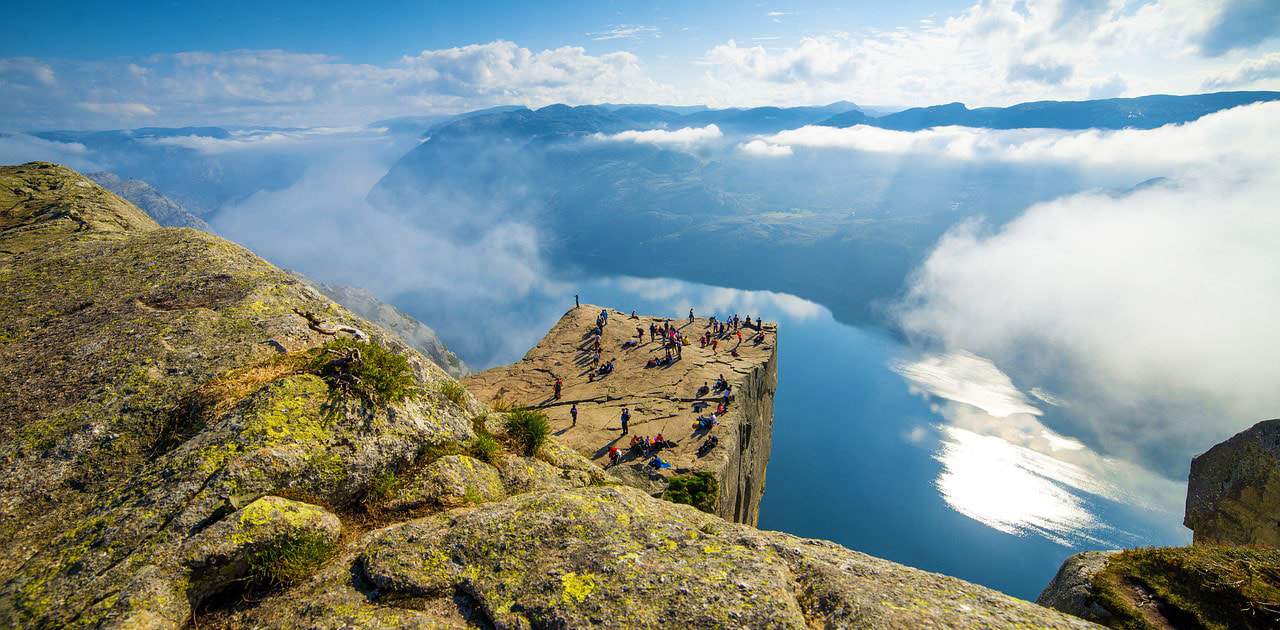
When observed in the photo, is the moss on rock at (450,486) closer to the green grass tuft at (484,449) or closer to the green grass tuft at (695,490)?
the green grass tuft at (484,449)

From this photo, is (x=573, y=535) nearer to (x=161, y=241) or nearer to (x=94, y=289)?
(x=94, y=289)

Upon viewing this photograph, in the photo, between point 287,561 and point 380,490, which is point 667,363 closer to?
point 380,490

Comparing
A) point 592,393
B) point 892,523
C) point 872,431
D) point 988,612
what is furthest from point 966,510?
point 988,612

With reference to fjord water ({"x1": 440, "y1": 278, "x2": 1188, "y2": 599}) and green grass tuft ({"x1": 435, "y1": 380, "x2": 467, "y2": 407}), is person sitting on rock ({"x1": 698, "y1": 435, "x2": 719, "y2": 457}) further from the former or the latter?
fjord water ({"x1": 440, "y1": 278, "x2": 1188, "y2": 599})

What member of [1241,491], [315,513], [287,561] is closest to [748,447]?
[1241,491]

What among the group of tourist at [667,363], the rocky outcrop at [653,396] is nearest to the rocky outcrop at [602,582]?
the rocky outcrop at [653,396]
